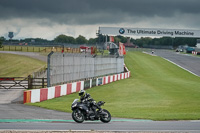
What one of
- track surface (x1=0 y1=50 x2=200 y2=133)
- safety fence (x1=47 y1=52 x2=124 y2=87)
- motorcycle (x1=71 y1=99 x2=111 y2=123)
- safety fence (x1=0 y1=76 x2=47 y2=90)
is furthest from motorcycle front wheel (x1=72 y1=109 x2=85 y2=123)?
safety fence (x1=0 y1=76 x2=47 y2=90)

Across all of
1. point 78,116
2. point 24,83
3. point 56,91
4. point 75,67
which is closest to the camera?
point 78,116

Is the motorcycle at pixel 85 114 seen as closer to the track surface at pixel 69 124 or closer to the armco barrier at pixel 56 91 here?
the track surface at pixel 69 124

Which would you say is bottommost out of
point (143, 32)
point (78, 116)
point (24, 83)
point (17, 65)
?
point (17, 65)

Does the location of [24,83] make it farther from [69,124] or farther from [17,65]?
[17,65]

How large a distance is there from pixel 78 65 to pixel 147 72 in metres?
25.1

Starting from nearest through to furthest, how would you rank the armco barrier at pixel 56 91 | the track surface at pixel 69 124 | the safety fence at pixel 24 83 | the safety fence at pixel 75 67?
the track surface at pixel 69 124 → the armco barrier at pixel 56 91 → the safety fence at pixel 75 67 → the safety fence at pixel 24 83

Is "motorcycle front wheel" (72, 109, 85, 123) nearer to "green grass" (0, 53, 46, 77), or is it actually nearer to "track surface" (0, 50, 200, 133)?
"track surface" (0, 50, 200, 133)

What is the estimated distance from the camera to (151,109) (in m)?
18.3

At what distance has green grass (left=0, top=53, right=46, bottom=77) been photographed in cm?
5522

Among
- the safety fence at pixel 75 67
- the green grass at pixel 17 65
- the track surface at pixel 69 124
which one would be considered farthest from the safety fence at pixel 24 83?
the green grass at pixel 17 65

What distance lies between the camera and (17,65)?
61531 millimetres

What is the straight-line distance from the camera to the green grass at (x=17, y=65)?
55219 mm

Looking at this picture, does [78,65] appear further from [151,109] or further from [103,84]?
[151,109]

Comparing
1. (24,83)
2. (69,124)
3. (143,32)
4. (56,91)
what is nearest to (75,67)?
(24,83)
